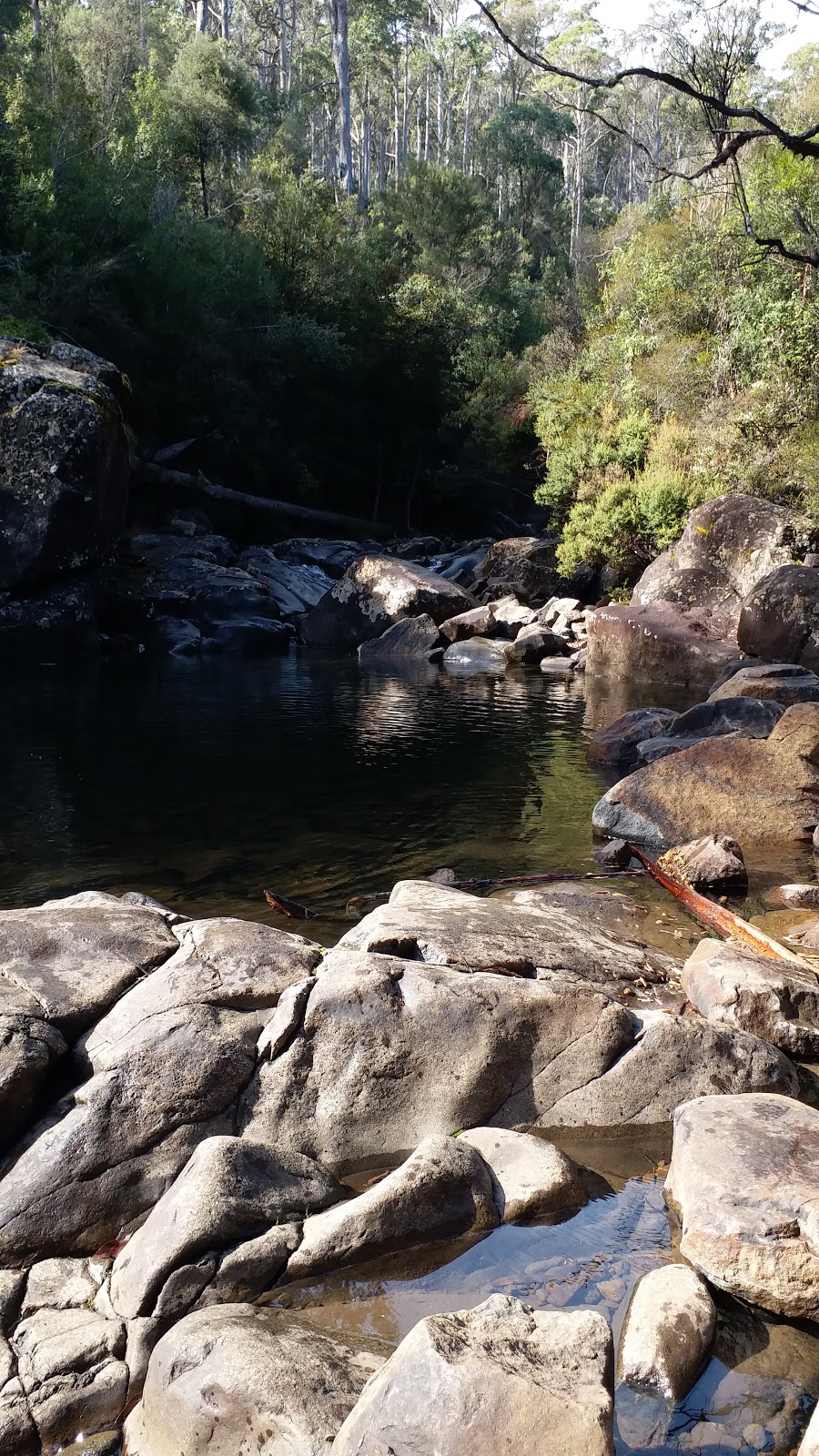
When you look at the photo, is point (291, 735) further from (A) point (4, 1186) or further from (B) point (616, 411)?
(B) point (616, 411)

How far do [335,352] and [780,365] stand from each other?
53.1ft

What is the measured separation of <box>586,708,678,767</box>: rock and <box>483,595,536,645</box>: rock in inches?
418

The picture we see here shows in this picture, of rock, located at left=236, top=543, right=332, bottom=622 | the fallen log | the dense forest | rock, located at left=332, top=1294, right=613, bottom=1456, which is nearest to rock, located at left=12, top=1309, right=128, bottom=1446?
rock, located at left=332, top=1294, right=613, bottom=1456

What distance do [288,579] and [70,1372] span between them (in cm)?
2557

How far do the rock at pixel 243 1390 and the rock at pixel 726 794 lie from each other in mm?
6683

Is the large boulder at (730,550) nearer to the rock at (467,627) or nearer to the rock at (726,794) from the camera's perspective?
the rock at (467,627)

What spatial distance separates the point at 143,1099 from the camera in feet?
14.6

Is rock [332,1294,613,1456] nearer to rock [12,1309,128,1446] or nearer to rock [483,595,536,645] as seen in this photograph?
rock [12,1309,128,1446]

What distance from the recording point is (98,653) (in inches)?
885

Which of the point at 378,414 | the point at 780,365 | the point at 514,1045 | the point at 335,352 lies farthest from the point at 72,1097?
the point at 378,414

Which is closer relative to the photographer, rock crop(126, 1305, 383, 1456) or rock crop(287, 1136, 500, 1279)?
rock crop(126, 1305, 383, 1456)

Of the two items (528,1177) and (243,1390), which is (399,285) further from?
(243,1390)

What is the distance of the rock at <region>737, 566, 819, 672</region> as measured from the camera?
18125mm

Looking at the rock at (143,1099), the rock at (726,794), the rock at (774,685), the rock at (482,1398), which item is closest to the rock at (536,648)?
the rock at (774,685)
